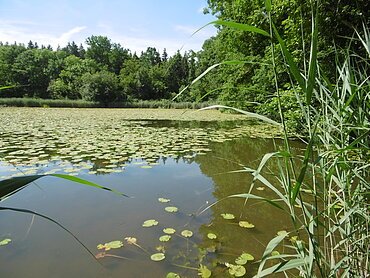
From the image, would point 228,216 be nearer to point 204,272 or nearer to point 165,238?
point 165,238

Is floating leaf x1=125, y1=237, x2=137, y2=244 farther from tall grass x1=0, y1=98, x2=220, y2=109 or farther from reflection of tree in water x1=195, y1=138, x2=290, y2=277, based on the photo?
tall grass x1=0, y1=98, x2=220, y2=109

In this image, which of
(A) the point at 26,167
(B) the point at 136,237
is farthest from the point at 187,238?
(A) the point at 26,167

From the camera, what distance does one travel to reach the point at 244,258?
1.79 m

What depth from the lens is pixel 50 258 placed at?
177cm

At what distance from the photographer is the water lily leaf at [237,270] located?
63.6 inches

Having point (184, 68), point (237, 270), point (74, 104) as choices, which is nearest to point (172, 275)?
point (237, 270)

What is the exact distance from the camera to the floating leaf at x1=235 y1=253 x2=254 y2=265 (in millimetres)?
1734

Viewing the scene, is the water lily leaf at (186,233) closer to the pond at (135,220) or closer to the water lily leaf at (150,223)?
the pond at (135,220)

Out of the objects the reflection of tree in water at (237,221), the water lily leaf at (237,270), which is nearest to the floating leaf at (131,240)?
the reflection of tree in water at (237,221)

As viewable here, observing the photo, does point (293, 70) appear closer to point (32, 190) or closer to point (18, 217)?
point (18, 217)

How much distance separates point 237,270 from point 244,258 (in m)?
0.16

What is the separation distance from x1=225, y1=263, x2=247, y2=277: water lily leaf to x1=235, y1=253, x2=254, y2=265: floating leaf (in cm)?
5

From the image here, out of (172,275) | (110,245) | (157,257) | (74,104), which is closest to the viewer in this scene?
(172,275)

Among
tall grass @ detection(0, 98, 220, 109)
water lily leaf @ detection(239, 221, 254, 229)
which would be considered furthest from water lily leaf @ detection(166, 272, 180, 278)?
tall grass @ detection(0, 98, 220, 109)
